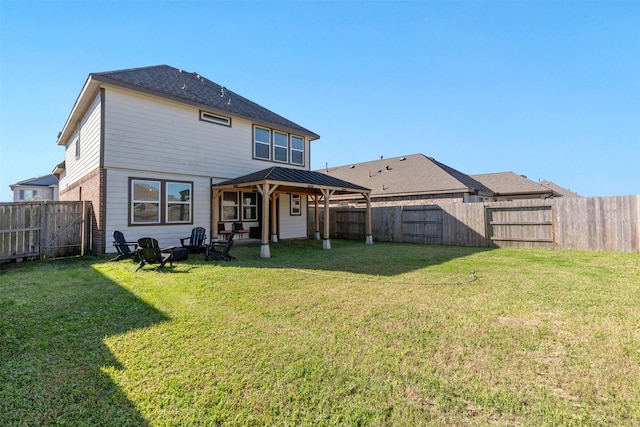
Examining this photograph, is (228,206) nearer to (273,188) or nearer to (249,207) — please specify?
(249,207)

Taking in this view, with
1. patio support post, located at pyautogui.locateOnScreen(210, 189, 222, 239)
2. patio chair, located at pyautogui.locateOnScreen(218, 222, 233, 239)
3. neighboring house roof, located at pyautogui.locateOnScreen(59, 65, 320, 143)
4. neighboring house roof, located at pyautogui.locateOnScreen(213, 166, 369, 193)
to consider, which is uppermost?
neighboring house roof, located at pyautogui.locateOnScreen(59, 65, 320, 143)

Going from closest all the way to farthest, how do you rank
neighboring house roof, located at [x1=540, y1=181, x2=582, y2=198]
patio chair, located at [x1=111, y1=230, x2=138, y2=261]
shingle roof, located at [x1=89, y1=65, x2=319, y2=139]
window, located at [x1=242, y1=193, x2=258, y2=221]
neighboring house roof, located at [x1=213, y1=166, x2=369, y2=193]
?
patio chair, located at [x1=111, y1=230, x2=138, y2=261] < shingle roof, located at [x1=89, y1=65, x2=319, y2=139] < neighboring house roof, located at [x1=213, y1=166, x2=369, y2=193] < window, located at [x1=242, y1=193, x2=258, y2=221] < neighboring house roof, located at [x1=540, y1=181, x2=582, y2=198]

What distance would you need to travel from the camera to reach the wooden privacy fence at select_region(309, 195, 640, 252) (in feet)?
31.7

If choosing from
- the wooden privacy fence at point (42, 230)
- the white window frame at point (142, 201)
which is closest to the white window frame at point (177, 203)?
the white window frame at point (142, 201)

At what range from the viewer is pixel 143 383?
8.05ft

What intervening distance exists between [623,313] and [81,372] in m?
6.43

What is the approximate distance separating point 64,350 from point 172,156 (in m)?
8.92

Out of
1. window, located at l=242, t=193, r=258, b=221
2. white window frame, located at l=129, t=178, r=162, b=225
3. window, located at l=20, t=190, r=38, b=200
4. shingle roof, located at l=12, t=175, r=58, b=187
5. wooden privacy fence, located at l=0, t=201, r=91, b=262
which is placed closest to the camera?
wooden privacy fence, located at l=0, t=201, r=91, b=262

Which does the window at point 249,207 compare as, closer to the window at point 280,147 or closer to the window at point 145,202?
the window at point 280,147

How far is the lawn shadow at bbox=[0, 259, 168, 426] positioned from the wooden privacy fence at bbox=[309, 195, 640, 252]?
12.2 m

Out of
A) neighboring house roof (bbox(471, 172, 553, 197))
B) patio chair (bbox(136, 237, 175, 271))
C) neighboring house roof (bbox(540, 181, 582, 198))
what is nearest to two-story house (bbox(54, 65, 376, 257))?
patio chair (bbox(136, 237, 175, 271))

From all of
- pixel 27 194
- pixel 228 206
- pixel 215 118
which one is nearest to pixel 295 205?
pixel 228 206

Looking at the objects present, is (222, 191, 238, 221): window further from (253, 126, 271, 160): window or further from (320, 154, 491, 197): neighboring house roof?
(320, 154, 491, 197): neighboring house roof

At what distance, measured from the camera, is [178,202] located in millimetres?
10914
